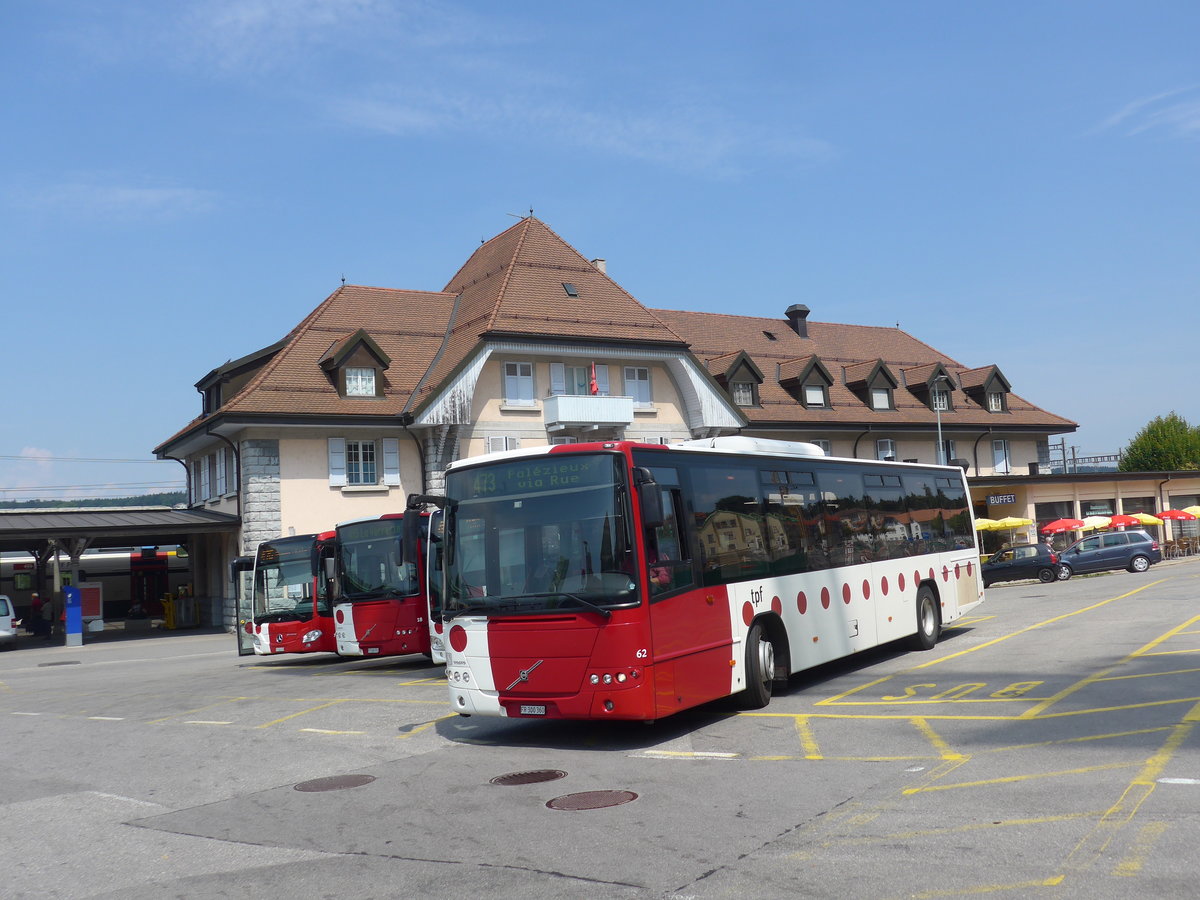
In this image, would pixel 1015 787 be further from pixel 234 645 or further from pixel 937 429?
pixel 937 429

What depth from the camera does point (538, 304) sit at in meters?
39.2

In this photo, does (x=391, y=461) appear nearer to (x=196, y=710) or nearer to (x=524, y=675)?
(x=196, y=710)

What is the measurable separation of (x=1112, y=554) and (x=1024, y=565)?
3.80 metres

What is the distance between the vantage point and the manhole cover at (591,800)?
8.30 metres

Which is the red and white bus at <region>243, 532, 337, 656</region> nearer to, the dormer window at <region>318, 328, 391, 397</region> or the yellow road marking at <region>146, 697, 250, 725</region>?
the yellow road marking at <region>146, 697, 250, 725</region>

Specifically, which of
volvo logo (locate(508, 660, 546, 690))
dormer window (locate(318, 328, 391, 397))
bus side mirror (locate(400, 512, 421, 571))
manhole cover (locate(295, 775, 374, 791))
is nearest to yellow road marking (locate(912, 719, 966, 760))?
volvo logo (locate(508, 660, 546, 690))

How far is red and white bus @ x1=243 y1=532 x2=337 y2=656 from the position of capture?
22.8 meters

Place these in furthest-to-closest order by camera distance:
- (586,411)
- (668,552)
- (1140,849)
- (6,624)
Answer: (586,411) < (6,624) < (668,552) < (1140,849)

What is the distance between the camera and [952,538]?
19.8 meters

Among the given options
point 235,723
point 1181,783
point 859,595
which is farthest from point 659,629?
point 235,723

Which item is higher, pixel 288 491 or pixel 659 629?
pixel 288 491

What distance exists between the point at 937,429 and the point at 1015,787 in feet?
146

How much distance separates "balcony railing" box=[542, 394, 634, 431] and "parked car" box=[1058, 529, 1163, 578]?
650 inches

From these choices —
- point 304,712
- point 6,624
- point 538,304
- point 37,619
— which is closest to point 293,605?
point 304,712
